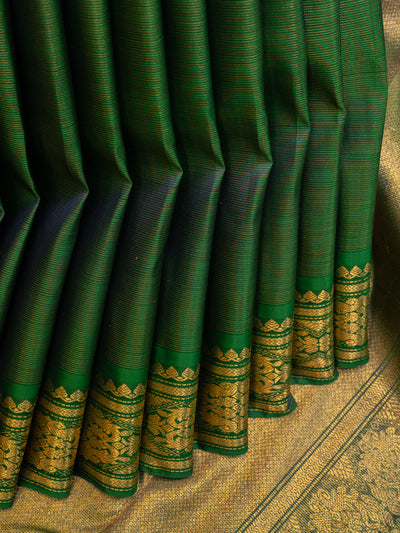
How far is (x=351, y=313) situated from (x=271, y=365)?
121mm

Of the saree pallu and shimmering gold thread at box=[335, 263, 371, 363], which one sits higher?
the saree pallu

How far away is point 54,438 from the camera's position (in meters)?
0.63

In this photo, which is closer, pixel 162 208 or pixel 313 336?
pixel 162 208

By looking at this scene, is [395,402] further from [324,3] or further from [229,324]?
[324,3]

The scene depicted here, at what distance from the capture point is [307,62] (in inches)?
25.0

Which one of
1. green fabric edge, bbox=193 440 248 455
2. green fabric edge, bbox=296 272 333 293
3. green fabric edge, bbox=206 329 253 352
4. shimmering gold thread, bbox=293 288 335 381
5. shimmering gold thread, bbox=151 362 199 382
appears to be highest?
green fabric edge, bbox=296 272 333 293

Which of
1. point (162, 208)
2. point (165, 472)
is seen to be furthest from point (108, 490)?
point (162, 208)

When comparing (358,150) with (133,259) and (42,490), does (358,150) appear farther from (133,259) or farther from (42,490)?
(42,490)

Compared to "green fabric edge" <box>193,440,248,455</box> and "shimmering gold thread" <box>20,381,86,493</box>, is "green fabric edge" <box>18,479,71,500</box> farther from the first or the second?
"green fabric edge" <box>193,440,248,455</box>

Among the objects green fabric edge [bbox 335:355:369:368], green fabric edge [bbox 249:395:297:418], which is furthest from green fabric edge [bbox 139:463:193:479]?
green fabric edge [bbox 335:355:369:368]

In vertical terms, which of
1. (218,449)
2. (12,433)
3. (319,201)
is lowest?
(218,449)

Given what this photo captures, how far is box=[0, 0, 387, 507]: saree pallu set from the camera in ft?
1.84

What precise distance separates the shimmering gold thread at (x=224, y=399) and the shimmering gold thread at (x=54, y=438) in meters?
0.14

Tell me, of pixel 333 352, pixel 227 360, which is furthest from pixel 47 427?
pixel 333 352
